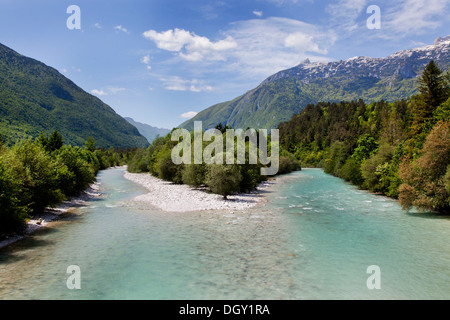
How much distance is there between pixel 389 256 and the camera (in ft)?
59.7

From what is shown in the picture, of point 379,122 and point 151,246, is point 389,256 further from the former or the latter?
point 379,122

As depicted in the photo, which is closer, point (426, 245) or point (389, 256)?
point (389, 256)

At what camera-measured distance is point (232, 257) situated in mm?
17766

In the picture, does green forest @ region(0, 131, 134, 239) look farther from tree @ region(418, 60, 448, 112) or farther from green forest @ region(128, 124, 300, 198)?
tree @ region(418, 60, 448, 112)

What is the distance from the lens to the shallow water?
13.3 meters

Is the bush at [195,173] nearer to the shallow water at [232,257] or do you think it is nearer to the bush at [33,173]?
the shallow water at [232,257]

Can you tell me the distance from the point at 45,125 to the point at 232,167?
631ft

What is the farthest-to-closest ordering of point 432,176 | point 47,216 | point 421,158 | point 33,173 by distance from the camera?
point 421,158 < point 432,176 < point 47,216 < point 33,173

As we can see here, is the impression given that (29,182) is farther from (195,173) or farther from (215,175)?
(195,173)

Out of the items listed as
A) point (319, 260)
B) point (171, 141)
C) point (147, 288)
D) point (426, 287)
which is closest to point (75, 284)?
point (147, 288)

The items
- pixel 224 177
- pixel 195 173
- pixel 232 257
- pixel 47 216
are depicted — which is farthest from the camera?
pixel 195 173

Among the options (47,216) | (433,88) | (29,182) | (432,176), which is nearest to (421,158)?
(432,176)

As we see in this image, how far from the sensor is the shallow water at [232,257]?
13.3 m

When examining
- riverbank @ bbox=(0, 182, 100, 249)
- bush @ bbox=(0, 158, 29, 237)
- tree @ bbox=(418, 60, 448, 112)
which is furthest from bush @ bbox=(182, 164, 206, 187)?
tree @ bbox=(418, 60, 448, 112)
